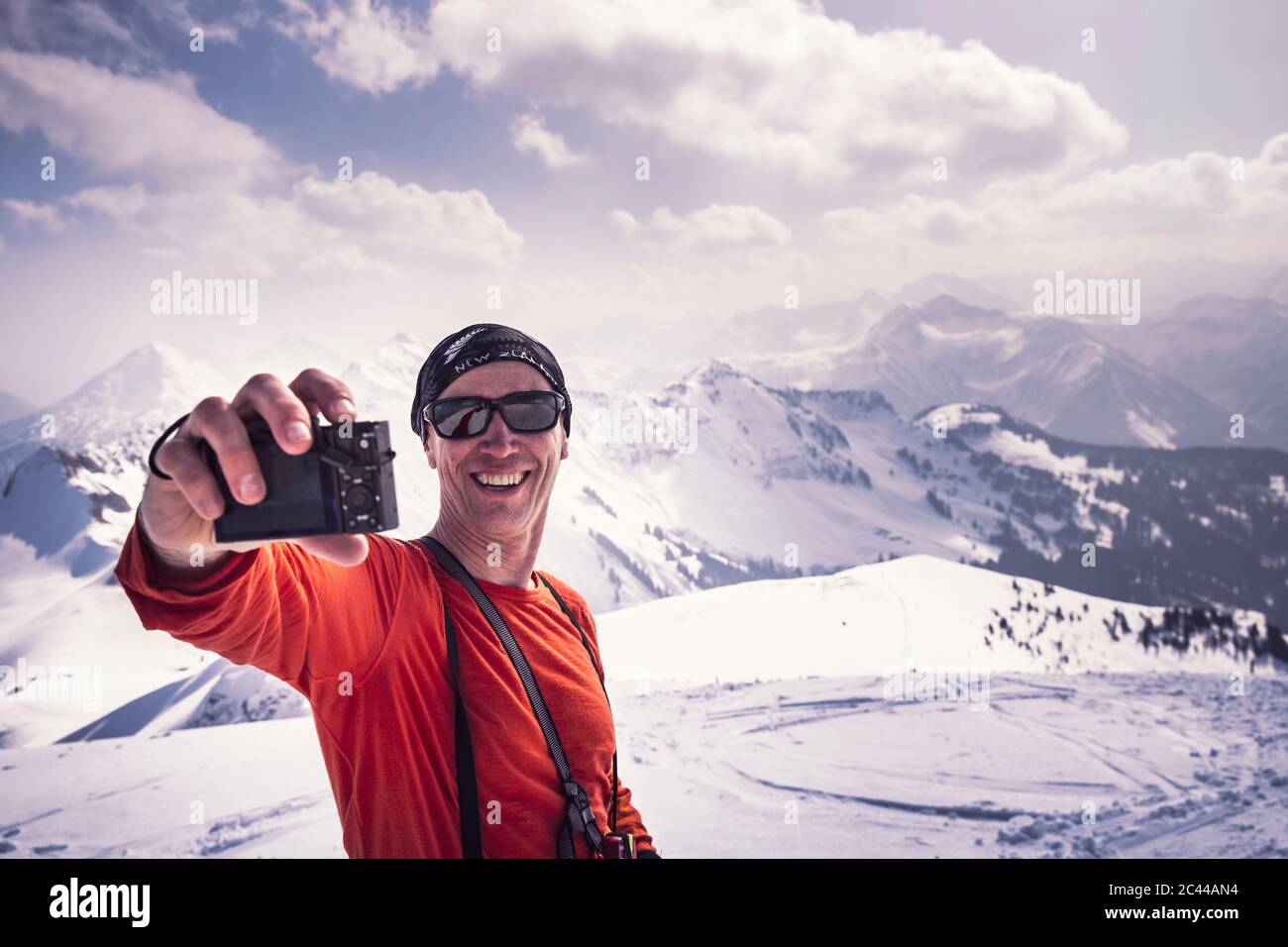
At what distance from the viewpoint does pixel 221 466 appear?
3.64 feet

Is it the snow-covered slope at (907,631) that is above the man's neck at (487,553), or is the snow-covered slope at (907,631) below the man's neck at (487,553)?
below

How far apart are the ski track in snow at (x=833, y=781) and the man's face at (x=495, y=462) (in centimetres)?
445

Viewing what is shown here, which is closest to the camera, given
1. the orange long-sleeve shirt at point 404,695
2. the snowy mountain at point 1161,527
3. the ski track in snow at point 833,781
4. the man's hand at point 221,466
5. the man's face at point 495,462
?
the man's hand at point 221,466

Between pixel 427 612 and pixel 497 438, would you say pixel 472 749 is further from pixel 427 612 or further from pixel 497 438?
pixel 497 438

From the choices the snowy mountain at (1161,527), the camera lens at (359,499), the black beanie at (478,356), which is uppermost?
the black beanie at (478,356)

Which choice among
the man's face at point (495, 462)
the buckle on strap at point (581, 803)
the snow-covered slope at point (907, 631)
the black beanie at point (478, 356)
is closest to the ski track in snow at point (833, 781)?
the snow-covered slope at point (907, 631)

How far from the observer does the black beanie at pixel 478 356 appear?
6.66ft

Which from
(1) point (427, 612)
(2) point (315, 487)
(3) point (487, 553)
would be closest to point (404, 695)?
(1) point (427, 612)

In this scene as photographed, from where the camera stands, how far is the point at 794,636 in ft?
46.3

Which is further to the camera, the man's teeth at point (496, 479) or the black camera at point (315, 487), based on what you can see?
the man's teeth at point (496, 479)

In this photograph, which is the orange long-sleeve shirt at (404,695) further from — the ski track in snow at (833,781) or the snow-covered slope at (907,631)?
the snow-covered slope at (907,631)

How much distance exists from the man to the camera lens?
59mm

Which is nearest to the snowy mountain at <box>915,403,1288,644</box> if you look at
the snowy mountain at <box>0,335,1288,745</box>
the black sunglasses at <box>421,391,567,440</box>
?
the snowy mountain at <box>0,335,1288,745</box>
